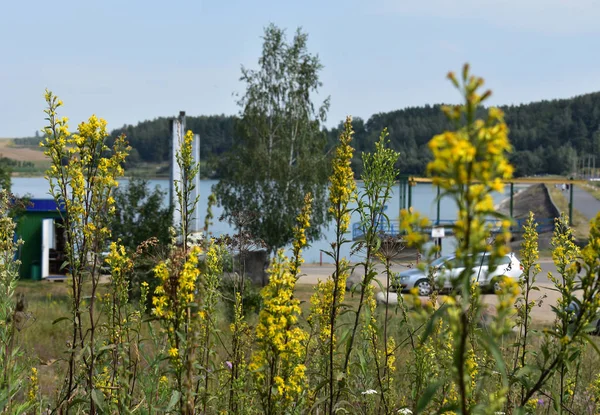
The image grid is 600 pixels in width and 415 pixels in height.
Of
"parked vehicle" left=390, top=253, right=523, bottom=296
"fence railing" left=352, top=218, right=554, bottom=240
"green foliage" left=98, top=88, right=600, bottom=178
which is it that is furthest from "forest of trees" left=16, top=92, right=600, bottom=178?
"parked vehicle" left=390, top=253, right=523, bottom=296

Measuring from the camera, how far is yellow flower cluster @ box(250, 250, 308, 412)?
2375mm

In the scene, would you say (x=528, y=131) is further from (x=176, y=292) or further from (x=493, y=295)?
(x=176, y=292)

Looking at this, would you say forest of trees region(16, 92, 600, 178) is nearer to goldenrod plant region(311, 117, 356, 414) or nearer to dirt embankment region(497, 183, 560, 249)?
dirt embankment region(497, 183, 560, 249)

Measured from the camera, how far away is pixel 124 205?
1822 centimetres

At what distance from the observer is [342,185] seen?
348 cm

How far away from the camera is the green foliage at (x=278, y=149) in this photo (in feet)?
86.0

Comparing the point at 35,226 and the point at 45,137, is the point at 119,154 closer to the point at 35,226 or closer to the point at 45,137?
the point at 45,137

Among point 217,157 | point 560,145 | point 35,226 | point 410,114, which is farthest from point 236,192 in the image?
point 560,145

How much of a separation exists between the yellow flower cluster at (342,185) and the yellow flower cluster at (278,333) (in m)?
1.01

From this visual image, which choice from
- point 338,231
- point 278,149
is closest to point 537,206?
point 278,149

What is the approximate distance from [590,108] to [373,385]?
13506 cm

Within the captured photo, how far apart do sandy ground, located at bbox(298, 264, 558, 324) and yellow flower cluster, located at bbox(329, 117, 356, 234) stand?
3755 millimetres

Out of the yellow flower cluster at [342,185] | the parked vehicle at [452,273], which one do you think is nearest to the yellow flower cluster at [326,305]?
the yellow flower cluster at [342,185]

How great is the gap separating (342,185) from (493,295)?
16.4m
